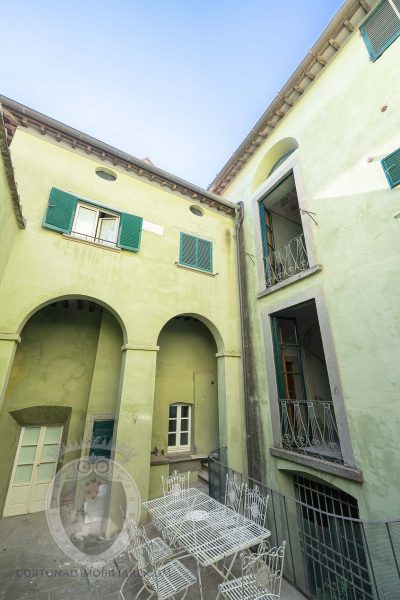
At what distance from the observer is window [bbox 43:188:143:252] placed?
21.2 feet

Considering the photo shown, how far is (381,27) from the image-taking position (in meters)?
5.73

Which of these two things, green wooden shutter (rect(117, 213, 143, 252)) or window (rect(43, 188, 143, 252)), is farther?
green wooden shutter (rect(117, 213, 143, 252))

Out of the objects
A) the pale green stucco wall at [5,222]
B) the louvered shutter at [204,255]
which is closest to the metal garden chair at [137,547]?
the pale green stucco wall at [5,222]

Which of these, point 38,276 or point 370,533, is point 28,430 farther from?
point 370,533

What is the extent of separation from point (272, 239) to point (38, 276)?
6.88 meters

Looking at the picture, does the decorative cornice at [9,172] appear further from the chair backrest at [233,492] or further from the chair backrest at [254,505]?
the chair backrest at [254,505]

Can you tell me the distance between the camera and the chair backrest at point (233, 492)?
5.50 m

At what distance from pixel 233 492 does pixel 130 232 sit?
22.1 ft

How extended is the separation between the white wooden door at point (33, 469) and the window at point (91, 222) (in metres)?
5.30

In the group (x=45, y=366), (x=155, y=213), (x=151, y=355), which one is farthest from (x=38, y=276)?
(x=155, y=213)

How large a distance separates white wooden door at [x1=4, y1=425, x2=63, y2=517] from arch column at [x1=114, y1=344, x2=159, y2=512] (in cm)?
265

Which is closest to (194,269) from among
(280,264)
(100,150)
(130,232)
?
(130,232)

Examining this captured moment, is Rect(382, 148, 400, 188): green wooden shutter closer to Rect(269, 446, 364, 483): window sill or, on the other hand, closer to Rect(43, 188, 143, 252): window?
Rect(269, 446, 364, 483): window sill

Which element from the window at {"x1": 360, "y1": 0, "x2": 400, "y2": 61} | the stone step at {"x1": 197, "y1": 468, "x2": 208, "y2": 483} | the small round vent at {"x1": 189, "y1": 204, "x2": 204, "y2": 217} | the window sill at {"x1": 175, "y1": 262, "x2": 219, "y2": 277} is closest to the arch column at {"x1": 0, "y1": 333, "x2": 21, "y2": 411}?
the window sill at {"x1": 175, "y1": 262, "x2": 219, "y2": 277}
